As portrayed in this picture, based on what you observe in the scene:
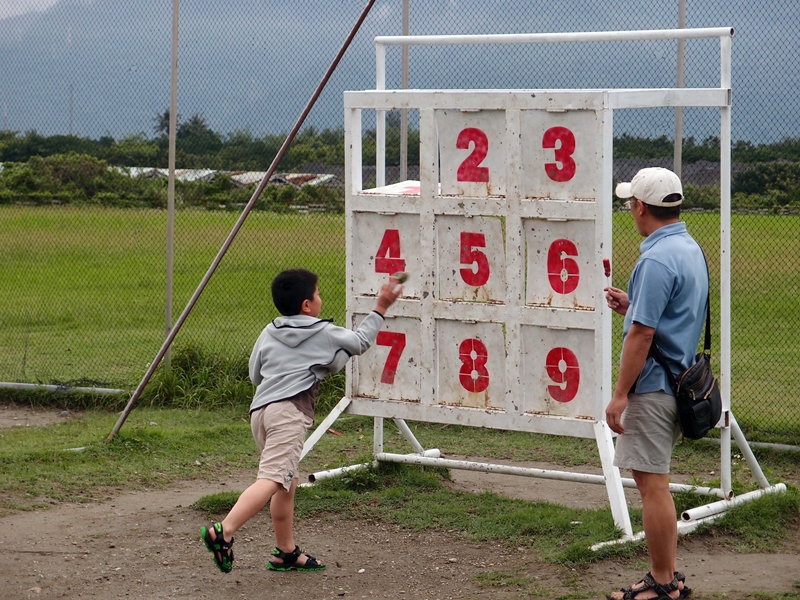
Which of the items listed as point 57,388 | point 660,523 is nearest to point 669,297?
point 660,523

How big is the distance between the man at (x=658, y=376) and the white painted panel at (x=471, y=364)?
1.29m

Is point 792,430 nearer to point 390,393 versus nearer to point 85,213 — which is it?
point 390,393

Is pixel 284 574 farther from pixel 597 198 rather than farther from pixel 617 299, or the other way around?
pixel 597 198

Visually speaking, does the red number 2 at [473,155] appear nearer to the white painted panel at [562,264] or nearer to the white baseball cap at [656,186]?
the white painted panel at [562,264]

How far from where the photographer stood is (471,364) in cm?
627

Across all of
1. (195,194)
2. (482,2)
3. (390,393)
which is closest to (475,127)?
(390,393)

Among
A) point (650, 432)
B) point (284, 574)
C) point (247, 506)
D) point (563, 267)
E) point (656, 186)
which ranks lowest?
point (284, 574)

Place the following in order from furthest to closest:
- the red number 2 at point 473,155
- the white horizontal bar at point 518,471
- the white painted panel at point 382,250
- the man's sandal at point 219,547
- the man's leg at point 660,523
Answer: the white painted panel at point 382,250 < the white horizontal bar at point 518,471 < the red number 2 at point 473,155 < the man's sandal at point 219,547 < the man's leg at point 660,523

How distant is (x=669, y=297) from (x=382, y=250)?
6.71 feet

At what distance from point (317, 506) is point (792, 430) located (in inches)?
131

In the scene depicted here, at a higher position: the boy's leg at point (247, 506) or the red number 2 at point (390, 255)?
the red number 2 at point (390, 255)

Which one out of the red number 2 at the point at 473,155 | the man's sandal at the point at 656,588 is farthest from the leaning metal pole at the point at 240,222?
the man's sandal at the point at 656,588

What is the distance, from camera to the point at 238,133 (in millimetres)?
9469

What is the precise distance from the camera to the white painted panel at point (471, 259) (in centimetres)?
614
